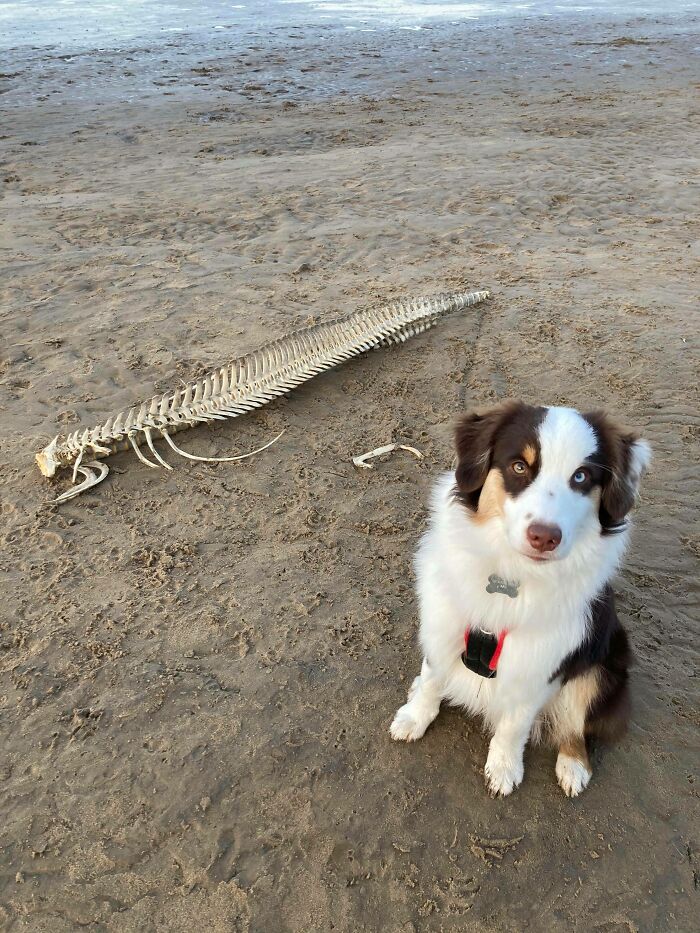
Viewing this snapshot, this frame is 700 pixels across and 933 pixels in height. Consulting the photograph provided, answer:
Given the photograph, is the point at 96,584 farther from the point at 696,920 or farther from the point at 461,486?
the point at 696,920

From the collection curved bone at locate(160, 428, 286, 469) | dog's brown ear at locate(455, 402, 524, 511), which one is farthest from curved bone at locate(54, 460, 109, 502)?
dog's brown ear at locate(455, 402, 524, 511)

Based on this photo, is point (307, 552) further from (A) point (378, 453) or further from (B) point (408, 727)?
(B) point (408, 727)

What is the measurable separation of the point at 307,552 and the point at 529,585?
1590mm

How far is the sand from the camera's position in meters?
2.45

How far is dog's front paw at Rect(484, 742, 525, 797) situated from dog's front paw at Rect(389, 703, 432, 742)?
29cm

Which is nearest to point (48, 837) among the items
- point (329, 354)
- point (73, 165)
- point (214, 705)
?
point (214, 705)

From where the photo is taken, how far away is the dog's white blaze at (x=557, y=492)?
84.0 inches

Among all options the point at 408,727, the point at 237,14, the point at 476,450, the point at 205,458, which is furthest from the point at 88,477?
the point at 237,14

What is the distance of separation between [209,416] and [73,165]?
713cm

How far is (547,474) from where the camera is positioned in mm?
2236

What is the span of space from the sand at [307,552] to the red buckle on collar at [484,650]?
512 millimetres

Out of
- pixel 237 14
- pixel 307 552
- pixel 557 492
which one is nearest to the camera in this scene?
pixel 557 492

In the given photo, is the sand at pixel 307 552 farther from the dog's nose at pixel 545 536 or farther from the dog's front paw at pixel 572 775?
the dog's nose at pixel 545 536

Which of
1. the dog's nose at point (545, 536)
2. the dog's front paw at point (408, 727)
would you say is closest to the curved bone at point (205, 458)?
the dog's front paw at point (408, 727)
